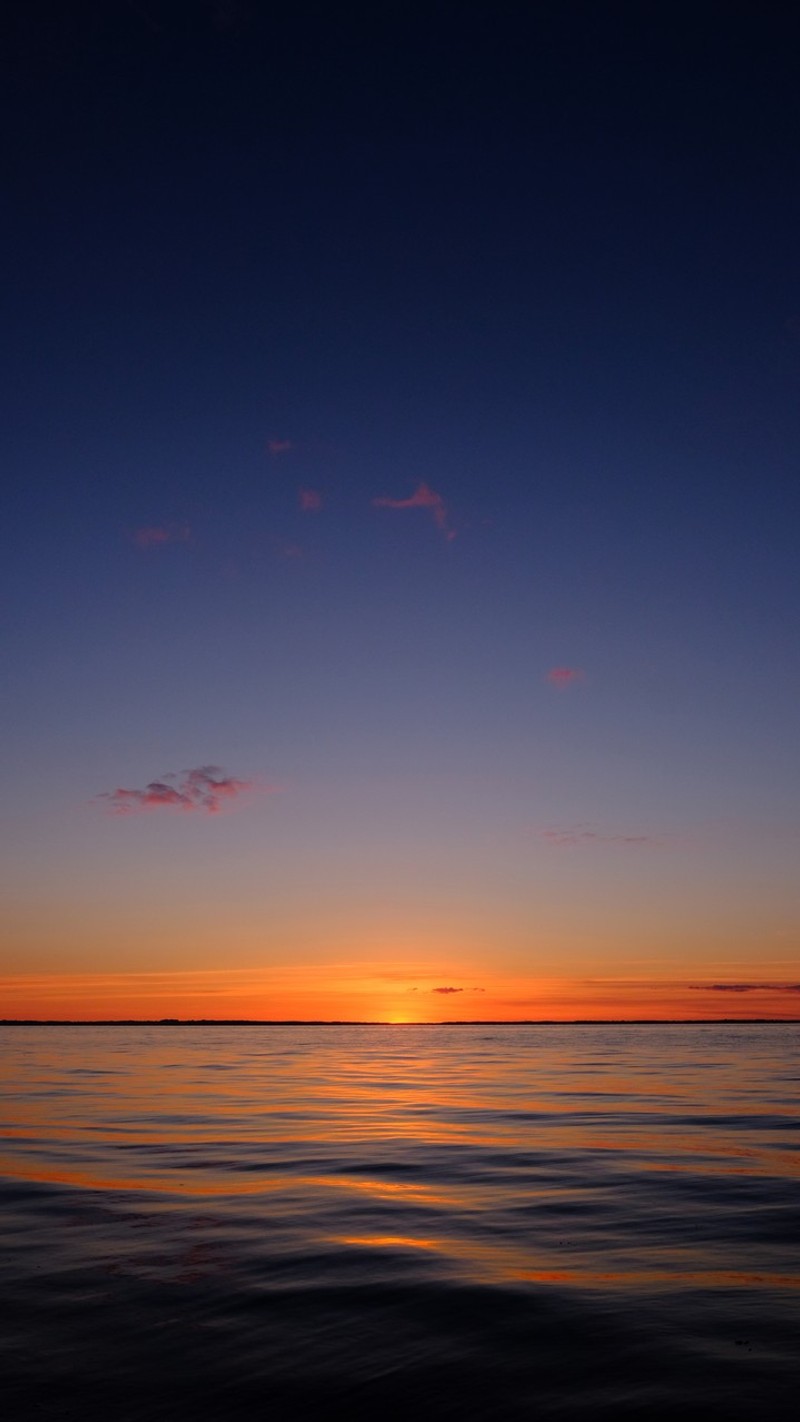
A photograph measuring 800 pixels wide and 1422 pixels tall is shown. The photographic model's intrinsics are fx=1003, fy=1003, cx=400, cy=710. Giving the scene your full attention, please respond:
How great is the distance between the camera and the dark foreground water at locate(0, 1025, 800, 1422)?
5.68 meters

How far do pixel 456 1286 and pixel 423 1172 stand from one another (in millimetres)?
5937

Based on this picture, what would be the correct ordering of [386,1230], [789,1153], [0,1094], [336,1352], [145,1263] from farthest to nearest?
[0,1094], [789,1153], [386,1230], [145,1263], [336,1352]

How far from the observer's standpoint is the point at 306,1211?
431 inches

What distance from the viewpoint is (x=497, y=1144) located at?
1636 cm

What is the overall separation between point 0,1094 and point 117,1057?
76.0 feet

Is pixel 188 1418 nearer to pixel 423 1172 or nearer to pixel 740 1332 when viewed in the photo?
pixel 740 1332

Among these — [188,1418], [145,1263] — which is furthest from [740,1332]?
[145,1263]

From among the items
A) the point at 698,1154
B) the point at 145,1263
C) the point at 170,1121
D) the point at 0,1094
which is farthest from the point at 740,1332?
the point at 0,1094

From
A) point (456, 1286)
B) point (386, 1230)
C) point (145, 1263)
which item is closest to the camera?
point (456, 1286)

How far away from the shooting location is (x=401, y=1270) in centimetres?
828

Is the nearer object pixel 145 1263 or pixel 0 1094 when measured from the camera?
pixel 145 1263

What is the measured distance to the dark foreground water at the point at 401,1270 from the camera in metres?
5.68

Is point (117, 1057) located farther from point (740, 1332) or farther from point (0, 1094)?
point (740, 1332)

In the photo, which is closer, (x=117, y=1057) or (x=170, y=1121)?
(x=170, y=1121)
